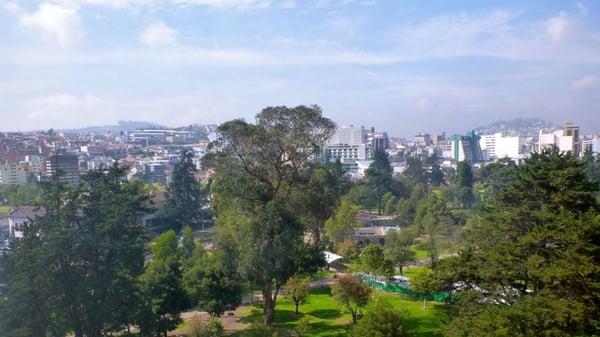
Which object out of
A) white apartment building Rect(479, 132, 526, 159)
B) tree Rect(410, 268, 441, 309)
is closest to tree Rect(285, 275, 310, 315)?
tree Rect(410, 268, 441, 309)

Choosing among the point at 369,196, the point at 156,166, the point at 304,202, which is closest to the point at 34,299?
the point at 304,202

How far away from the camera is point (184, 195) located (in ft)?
119

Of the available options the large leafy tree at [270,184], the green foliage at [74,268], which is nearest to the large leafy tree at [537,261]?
the large leafy tree at [270,184]

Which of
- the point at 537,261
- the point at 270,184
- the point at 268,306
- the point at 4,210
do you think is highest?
the point at 270,184

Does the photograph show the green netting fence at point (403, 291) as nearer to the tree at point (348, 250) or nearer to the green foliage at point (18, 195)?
the tree at point (348, 250)

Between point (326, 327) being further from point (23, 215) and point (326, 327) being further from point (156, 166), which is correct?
point (156, 166)

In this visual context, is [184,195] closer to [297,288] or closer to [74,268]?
[297,288]

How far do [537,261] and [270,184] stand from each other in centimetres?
779

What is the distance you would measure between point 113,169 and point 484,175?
154ft

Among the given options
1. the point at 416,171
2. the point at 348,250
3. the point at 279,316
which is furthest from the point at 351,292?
the point at 416,171

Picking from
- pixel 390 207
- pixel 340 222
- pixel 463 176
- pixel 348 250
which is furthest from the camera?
pixel 463 176

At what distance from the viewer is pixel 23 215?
31531 mm

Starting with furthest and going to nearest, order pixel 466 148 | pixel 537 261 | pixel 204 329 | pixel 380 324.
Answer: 1. pixel 466 148
2. pixel 204 329
3. pixel 380 324
4. pixel 537 261

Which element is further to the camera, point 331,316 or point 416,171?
point 416,171
